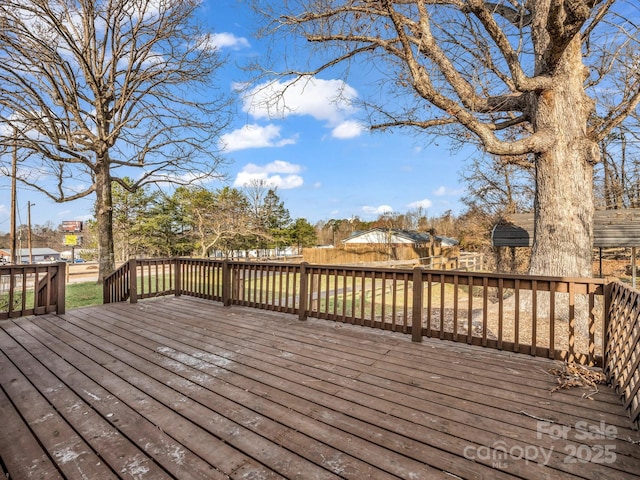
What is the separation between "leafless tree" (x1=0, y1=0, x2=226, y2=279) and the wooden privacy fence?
5.47m

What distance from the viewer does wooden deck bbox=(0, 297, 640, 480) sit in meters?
1.68

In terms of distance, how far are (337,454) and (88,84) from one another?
1218cm

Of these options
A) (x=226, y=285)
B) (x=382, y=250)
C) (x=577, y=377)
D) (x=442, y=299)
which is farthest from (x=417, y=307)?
(x=382, y=250)

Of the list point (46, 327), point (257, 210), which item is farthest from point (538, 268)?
point (257, 210)

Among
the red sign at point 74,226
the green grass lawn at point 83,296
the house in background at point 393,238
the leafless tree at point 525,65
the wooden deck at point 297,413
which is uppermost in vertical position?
the leafless tree at point 525,65

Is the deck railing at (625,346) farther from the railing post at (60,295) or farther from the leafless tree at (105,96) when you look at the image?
the leafless tree at (105,96)

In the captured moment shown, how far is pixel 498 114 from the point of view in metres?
7.76

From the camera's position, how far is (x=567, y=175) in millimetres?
5711

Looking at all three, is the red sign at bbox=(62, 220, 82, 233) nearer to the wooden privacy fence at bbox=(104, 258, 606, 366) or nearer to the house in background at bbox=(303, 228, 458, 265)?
the house in background at bbox=(303, 228, 458, 265)

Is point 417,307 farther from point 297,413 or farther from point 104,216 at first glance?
point 104,216

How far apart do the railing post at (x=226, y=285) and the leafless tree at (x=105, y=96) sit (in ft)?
20.8

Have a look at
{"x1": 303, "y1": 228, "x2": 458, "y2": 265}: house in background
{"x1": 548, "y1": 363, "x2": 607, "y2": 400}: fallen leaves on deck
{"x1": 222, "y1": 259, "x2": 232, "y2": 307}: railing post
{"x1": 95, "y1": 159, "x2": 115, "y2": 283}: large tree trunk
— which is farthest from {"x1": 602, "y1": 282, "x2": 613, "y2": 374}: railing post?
{"x1": 303, "y1": 228, "x2": 458, "y2": 265}: house in background

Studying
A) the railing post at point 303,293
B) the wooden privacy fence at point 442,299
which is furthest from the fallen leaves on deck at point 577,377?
the railing post at point 303,293

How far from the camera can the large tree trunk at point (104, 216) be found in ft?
32.9
